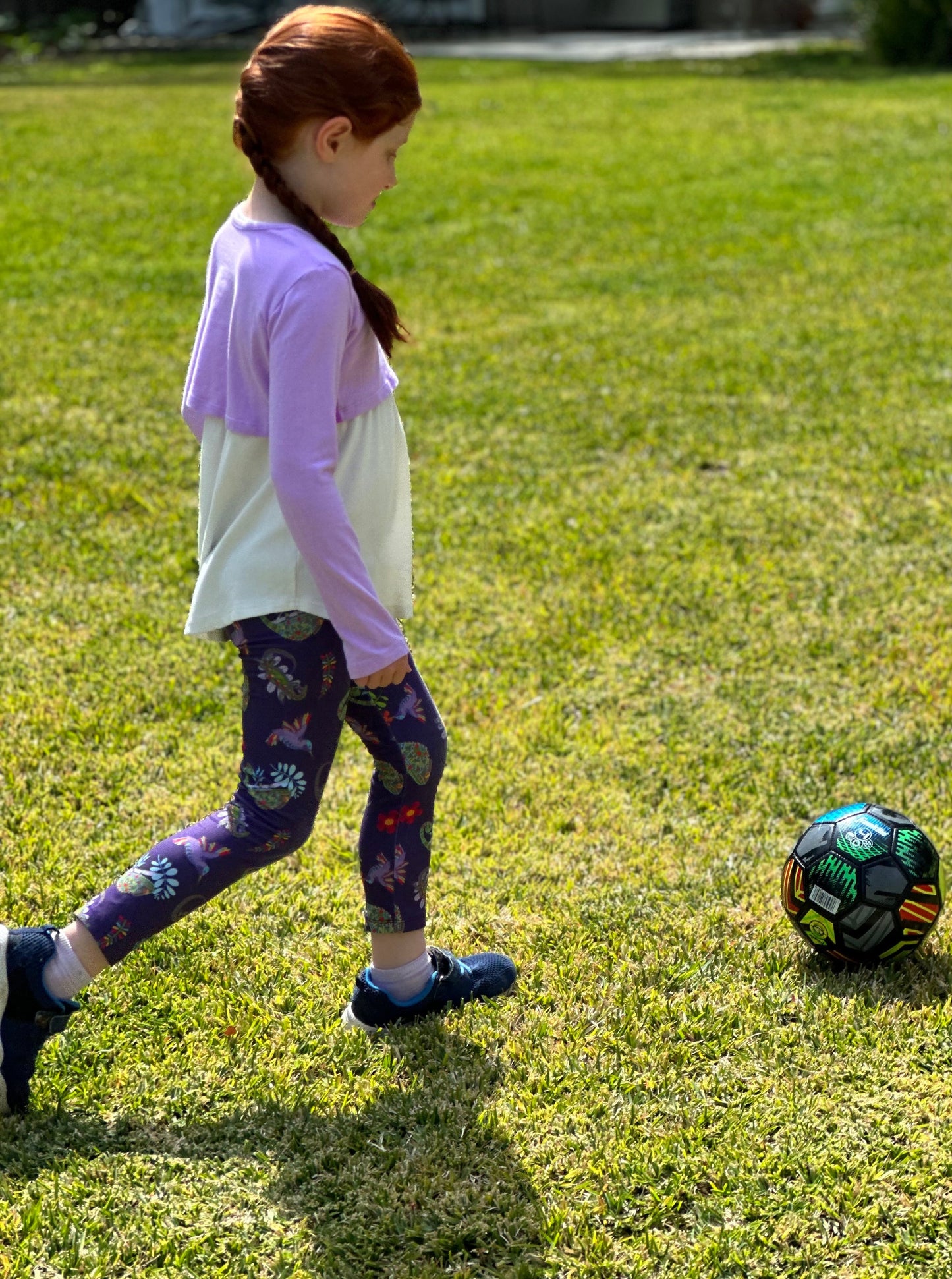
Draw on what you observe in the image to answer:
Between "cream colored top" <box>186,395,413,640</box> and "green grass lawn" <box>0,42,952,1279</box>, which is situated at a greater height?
"cream colored top" <box>186,395,413,640</box>

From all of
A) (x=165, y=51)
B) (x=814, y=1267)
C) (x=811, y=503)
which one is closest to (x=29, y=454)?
(x=811, y=503)

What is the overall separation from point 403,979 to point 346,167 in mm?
1623

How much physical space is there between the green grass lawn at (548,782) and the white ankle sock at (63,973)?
0.84 feet

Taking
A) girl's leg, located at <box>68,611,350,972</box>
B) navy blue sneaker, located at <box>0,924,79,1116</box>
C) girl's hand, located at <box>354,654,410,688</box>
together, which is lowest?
navy blue sneaker, located at <box>0,924,79,1116</box>

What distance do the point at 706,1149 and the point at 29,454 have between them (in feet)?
15.4

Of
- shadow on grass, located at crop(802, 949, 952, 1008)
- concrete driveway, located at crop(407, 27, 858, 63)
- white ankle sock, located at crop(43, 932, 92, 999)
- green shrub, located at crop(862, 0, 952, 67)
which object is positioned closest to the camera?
white ankle sock, located at crop(43, 932, 92, 999)

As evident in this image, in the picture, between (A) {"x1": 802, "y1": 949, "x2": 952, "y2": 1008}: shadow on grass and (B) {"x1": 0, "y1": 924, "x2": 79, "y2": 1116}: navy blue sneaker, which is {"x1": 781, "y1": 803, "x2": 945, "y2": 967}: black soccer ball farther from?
(B) {"x1": 0, "y1": 924, "x2": 79, "y2": 1116}: navy blue sneaker

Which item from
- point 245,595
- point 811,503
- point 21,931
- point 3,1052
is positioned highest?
point 245,595

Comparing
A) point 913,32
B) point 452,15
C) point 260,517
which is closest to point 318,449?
point 260,517

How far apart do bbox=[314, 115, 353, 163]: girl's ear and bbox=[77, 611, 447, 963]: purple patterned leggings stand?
805mm

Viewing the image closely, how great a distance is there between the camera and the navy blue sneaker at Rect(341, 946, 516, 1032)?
2.99m

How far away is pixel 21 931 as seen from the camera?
2686 millimetres

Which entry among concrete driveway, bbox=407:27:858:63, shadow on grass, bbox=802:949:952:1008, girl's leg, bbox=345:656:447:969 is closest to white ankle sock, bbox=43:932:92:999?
girl's leg, bbox=345:656:447:969

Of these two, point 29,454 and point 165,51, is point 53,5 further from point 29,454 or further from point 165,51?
point 29,454
